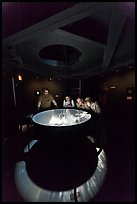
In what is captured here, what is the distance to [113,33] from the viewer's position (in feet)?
3.60

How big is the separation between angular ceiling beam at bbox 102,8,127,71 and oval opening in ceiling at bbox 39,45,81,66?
359 mm

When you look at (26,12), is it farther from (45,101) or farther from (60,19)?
(45,101)

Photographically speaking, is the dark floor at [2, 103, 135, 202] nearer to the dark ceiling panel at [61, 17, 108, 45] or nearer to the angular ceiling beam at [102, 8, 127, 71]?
the angular ceiling beam at [102, 8, 127, 71]

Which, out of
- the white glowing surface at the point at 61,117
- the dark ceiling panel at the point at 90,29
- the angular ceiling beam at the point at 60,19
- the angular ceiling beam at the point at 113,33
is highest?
the dark ceiling panel at the point at 90,29

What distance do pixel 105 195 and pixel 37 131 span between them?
0.93 m

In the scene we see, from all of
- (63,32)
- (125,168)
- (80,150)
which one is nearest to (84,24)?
(63,32)

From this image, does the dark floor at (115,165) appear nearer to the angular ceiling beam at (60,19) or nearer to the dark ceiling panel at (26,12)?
the angular ceiling beam at (60,19)

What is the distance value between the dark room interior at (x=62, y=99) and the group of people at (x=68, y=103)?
4 centimetres

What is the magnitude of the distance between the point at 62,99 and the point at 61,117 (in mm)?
235

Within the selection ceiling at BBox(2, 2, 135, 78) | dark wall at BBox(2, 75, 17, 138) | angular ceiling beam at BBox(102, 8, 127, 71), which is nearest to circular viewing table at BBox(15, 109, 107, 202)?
dark wall at BBox(2, 75, 17, 138)

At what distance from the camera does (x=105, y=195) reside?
111 centimetres

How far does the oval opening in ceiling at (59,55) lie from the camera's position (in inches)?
54.2

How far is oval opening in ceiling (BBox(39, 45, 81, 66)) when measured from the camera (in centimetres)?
138

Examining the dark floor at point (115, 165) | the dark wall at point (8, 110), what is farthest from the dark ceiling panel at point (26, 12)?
the dark floor at point (115, 165)
